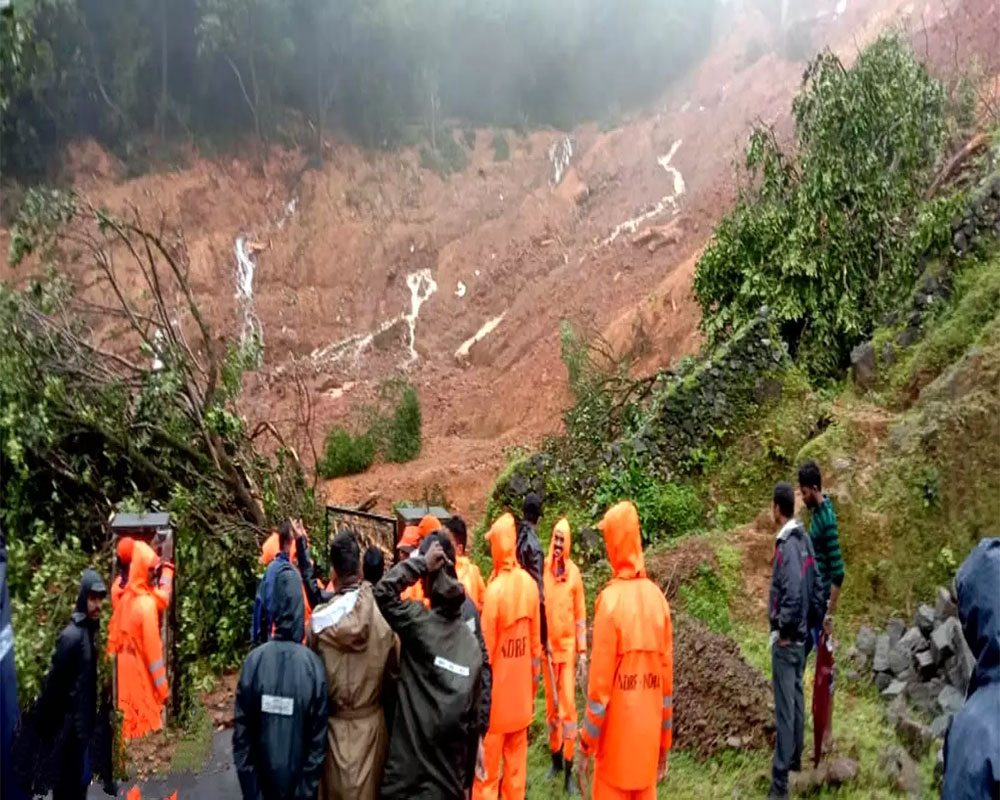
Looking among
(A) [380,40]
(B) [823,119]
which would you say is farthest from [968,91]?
(A) [380,40]

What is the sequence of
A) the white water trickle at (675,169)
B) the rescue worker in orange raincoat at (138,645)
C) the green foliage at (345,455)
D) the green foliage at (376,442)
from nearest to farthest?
1. the rescue worker in orange raincoat at (138,645)
2. the green foliage at (345,455)
3. the green foliage at (376,442)
4. the white water trickle at (675,169)

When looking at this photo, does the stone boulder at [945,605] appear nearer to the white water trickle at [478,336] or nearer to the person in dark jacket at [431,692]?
the person in dark jacket at [431,692]

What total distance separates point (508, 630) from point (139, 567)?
2369 millimetres

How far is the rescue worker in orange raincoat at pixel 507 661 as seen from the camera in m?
4.60

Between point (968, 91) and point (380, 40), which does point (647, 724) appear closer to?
point (968, 91)

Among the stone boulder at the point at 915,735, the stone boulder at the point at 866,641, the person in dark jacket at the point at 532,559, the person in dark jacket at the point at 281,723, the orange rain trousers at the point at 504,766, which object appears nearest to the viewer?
the person in dark jacket at the point at 281,723

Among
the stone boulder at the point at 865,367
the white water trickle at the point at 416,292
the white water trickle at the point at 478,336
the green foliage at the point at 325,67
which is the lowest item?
the stone boulder at the point at 865,367

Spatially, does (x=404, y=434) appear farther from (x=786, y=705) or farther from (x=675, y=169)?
(x=675, y=169)

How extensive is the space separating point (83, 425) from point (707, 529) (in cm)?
573

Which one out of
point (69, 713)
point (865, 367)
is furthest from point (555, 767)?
point (865, 367)

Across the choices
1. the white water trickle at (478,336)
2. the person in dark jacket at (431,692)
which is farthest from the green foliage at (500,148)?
the person in dark jacket at (431,692)

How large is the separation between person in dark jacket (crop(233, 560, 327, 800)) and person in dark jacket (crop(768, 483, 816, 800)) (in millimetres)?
2222

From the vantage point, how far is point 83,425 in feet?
24.7

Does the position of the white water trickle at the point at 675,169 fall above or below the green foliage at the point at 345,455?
above
